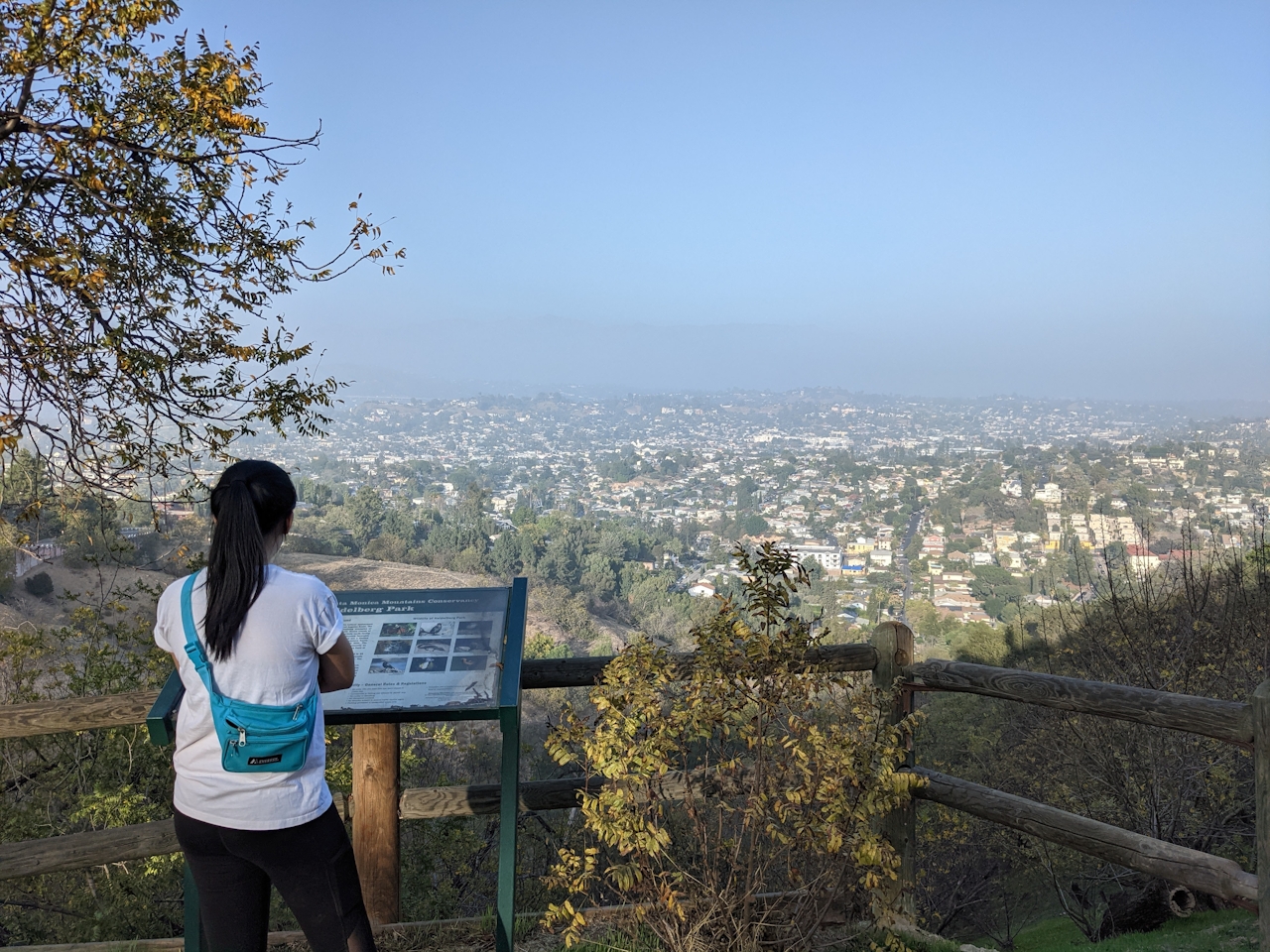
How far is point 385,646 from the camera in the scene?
120 inches

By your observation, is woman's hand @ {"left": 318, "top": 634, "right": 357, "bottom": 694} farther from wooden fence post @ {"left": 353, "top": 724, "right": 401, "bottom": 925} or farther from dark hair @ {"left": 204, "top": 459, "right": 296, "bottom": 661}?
wooden fence post @ {"left": 353, "top": 724, "right": 401, "bottom": 925}

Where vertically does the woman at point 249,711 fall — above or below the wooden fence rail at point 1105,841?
above

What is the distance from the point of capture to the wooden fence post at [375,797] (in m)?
3.35

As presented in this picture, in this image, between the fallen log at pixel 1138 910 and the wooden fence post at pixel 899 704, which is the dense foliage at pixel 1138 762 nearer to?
the fallen log at pixel 1138 910

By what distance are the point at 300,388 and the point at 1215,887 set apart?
6.11 meters

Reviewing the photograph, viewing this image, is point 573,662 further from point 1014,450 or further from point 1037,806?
point 1014,450

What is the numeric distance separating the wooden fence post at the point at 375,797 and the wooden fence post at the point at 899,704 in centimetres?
199

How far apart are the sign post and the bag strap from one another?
0.49 meters

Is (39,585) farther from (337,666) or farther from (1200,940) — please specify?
(1200,940)

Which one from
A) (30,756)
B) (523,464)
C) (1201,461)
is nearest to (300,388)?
(30,756)

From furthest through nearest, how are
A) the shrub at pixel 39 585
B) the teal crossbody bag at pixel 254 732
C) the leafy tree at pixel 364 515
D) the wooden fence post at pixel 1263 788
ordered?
the leafy tree at pixel 364 515
the shrub at pixel 39 585
the wooden fence post at pixel 1263 788
the teal crossbody bag at pixel 254 732

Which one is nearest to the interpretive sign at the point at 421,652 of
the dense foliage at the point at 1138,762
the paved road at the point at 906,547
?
the dense foliage at the point at 1138,762

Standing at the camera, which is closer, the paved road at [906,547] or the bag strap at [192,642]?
the bag strap at [192,642]

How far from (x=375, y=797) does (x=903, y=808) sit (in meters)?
2.14
